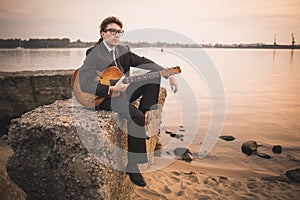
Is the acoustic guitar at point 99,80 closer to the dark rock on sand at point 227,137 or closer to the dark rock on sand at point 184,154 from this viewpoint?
the dark rock on sand at point 184,154

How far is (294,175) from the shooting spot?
14.9 feet

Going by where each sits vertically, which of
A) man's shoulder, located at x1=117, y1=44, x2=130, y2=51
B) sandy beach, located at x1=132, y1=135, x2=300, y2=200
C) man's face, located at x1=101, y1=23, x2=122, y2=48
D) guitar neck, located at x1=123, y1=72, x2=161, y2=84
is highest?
man's face, located at x1=101, y1=23, x2=122, y2=48

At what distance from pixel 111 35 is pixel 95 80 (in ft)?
2.10

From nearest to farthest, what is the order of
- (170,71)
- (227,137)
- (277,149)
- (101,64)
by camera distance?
(101,64), (170,71), (277,149), (227,137)

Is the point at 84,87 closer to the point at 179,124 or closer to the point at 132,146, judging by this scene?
the point at 132,146


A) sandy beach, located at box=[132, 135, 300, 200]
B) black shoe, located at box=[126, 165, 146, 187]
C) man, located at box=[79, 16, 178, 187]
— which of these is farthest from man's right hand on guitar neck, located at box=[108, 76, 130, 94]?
sandy beach, located at box=[132, 135, 300, 200]

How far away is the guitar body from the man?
7 cm

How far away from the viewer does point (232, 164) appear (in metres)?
5.27

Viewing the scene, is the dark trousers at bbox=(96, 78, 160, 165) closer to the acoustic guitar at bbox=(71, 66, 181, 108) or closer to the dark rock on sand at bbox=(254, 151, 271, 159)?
the acoustic guitar at bbox=(71, 66, 181, 108)

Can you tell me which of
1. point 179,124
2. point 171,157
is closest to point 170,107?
point 179,124

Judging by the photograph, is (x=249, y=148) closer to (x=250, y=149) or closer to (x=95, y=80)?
(x=250, y=149)

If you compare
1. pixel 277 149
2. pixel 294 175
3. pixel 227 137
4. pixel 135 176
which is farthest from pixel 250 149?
pixel 135 176

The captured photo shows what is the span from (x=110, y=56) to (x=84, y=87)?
59cm

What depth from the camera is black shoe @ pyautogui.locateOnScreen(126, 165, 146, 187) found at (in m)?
2.99
